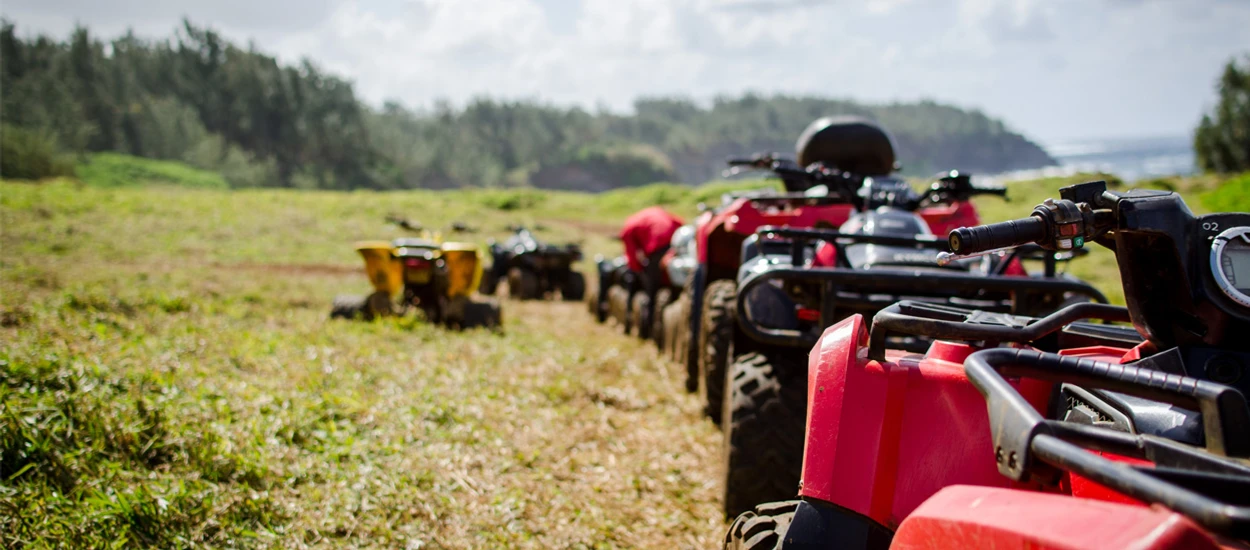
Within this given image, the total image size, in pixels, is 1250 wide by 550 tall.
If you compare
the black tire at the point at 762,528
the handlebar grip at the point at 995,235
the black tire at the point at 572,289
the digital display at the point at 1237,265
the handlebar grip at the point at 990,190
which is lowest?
the black tire at the point at 572,289

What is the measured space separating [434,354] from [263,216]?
16.9 meters

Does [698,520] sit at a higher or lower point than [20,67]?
lower

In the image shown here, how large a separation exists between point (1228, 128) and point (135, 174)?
53.6m

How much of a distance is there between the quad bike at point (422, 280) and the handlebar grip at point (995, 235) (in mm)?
7013

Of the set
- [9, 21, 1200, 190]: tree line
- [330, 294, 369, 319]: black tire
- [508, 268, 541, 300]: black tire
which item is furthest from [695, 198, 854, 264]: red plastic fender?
[9, 21, 1200, 190]: tree line

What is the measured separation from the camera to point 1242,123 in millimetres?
40375

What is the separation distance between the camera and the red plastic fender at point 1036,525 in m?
1.11

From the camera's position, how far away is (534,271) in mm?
12922

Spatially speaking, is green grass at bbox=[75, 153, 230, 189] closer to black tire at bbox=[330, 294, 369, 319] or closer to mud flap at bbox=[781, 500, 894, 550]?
black tire at bbox=[330, 294, 369, 319]

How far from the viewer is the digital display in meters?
1.62

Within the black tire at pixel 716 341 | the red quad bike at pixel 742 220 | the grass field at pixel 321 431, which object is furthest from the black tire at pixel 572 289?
the black tire at pixel 716 341

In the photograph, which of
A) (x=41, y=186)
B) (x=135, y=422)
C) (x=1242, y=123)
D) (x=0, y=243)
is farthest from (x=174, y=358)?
(x=1242, y=123)

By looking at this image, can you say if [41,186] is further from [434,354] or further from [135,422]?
[135,422]

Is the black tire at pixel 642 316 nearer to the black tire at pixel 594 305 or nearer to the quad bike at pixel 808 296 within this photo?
the black tire at pixel 594 305
